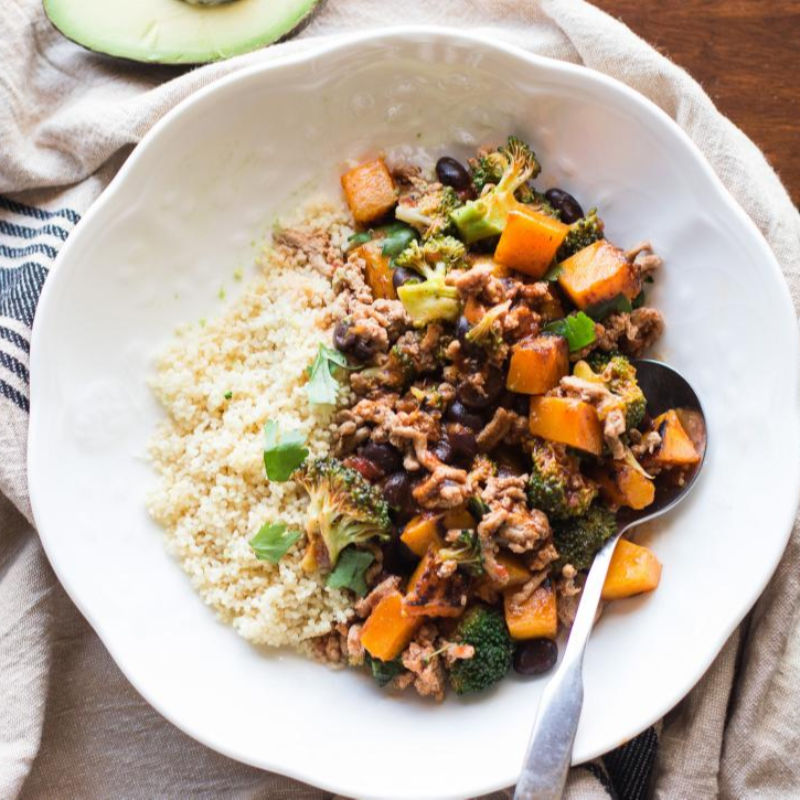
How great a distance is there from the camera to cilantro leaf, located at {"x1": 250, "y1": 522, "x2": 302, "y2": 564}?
3.13m

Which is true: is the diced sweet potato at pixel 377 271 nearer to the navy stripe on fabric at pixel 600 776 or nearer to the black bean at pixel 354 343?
the black bean at pixel 354 343

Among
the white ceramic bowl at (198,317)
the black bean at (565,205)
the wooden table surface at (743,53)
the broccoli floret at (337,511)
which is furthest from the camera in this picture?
the wooden table surface at (743,53)

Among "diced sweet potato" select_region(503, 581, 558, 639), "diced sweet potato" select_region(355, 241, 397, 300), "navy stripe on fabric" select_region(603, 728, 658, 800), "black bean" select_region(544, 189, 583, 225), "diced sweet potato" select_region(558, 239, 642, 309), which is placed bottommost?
"navy stripe on fabric" select_region(603, 728, 658, 800)

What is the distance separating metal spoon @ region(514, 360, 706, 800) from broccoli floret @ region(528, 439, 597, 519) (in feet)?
0.82

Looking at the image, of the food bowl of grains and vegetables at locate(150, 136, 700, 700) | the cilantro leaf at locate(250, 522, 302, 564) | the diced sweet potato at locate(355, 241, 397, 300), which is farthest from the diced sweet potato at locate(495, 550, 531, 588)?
the diced sweet potato at locate(355, 241, 397, 300)

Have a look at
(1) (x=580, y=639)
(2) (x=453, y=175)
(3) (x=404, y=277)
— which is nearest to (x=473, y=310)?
(3) (x=404, y=277)

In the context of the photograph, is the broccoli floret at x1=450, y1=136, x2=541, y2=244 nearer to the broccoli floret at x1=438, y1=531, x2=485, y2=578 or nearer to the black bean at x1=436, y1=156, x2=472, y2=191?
the black bean at x1=436, y1=156, x2=472, y2=191

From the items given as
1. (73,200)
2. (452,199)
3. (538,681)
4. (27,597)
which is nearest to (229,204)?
(73,200)

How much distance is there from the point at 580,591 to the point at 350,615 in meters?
0.84

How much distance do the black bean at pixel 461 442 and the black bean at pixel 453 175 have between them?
3.22ft

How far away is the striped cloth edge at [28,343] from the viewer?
3410 millimetres

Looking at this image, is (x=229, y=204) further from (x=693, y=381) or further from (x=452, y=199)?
(x=693, y=381)

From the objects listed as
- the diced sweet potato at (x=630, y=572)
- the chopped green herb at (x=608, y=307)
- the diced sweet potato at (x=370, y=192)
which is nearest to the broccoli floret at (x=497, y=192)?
the diced sweet potato at (x=370, y=192)

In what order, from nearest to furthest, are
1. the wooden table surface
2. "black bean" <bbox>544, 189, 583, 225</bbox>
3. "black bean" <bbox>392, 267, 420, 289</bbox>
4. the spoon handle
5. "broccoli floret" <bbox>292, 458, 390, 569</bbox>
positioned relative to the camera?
the spoon handle, "broccoli floret" <bbox>292, 458, 390, 569</bbox>, "black bean" <bbox>392, 267, 420, 289</bbox>, "black bean" <bbox>544, 189, 583, 225</bbox>, the wooden table surface
